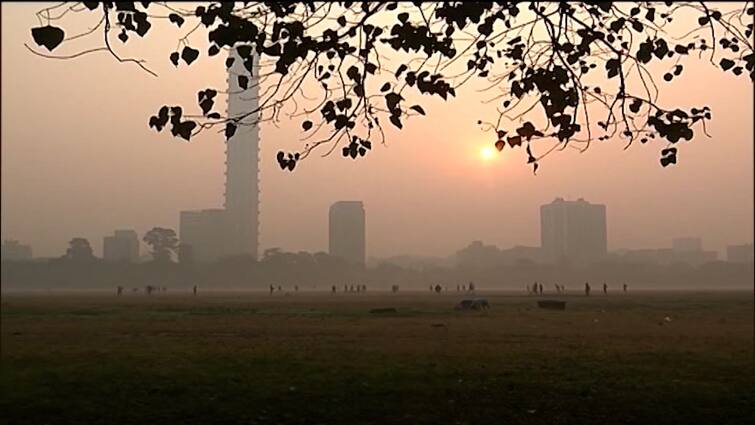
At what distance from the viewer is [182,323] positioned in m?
38.8

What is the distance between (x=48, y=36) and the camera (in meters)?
6.96

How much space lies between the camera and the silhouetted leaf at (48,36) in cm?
694

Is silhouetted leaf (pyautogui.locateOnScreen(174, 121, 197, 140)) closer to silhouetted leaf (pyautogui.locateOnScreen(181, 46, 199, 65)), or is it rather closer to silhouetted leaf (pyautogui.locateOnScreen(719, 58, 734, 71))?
silhouetted leaf (pyautogui.locateOnScreen(181, 46, 199, 65))

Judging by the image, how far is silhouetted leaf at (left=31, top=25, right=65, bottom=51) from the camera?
6.94m

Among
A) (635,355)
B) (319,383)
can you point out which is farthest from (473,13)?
(635,355)

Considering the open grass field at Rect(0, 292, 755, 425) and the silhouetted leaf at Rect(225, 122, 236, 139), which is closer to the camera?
the silhouetted leaf at Rect(225, 122, 236, 139)

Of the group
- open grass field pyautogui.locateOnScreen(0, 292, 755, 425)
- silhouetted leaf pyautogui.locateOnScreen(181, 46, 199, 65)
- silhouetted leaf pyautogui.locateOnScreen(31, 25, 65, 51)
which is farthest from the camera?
open grass field pyautogui.locateOnScreen(0, 292, 755, 425)

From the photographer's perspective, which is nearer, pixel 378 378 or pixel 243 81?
pixel 243 81

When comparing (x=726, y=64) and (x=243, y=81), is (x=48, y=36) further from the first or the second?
(x=726, y=64)

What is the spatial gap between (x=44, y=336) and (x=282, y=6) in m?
24.7

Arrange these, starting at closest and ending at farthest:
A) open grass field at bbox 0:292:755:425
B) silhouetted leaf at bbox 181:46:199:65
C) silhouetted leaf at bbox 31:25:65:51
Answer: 1. silhouetted leaf at bbox 31:25:65:51
2. silhouetted leaf at bbox 181:46:199:65
3. open grass field at bbox 0:292:755:425

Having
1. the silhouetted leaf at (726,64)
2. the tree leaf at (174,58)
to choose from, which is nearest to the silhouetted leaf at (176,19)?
the tree leaf at (174,58)

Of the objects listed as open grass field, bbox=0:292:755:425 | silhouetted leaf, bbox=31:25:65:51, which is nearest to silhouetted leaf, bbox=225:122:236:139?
silhouetted leaf, bbox=31:25:65:51

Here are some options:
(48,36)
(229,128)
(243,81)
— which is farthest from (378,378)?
(48,36)
